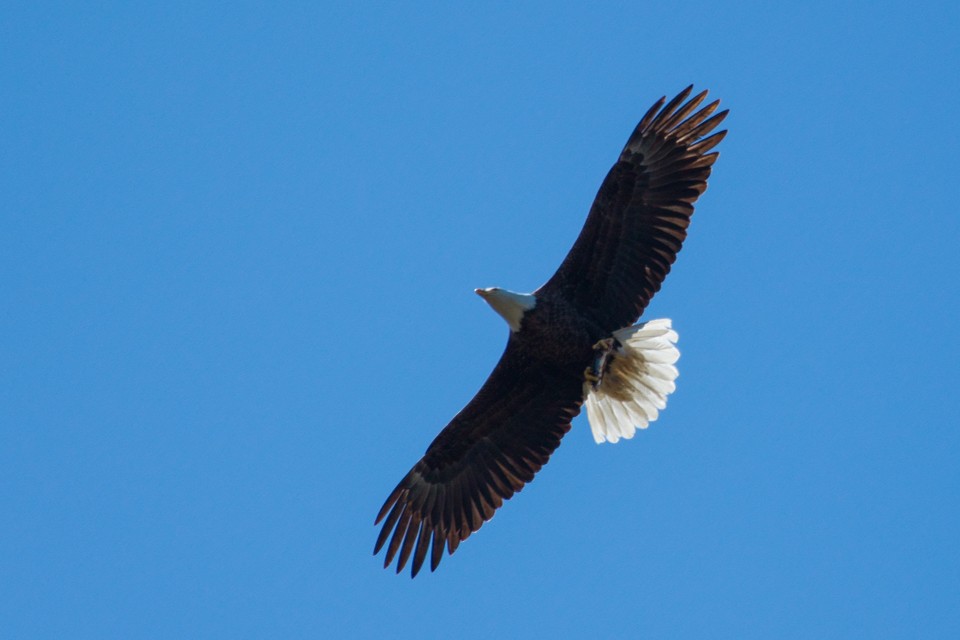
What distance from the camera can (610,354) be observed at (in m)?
8.91

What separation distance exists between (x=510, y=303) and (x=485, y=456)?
4.33 feet

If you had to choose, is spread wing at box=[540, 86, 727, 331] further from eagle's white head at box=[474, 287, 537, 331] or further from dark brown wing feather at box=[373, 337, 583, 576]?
dark brown wing feather at box=[373, 337, 583, 576]

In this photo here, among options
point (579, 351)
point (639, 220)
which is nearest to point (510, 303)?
point (579, 351)

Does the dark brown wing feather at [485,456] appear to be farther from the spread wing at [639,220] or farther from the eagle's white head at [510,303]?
the spread wing at [639,220]

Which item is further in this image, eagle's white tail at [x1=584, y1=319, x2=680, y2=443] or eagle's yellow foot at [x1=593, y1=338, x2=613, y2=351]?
eagle's white tail at [x1=584, y1=319, x2=680, y2=443]

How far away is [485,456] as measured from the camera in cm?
909

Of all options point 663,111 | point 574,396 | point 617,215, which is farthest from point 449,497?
point 663,111

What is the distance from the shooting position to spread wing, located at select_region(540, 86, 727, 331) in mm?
8586

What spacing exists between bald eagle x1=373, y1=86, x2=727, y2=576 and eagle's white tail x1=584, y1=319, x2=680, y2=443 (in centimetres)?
1

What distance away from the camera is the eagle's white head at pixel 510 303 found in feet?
28.1

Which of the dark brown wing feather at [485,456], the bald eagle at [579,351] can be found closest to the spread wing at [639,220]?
the bald eagle at [579,351]

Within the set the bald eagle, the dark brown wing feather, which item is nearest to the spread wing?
the bald eagle

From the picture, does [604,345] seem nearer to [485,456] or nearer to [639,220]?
[639,220]

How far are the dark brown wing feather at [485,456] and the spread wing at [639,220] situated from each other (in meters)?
0.68
